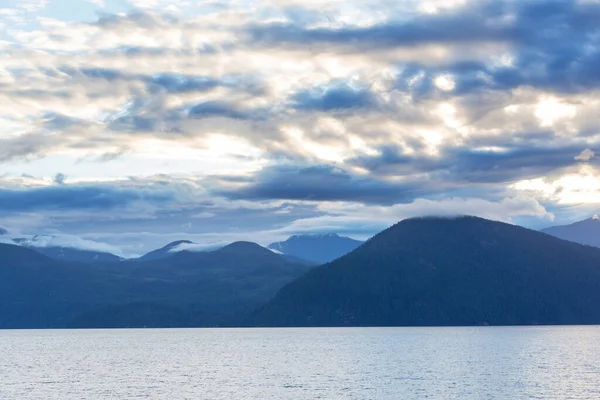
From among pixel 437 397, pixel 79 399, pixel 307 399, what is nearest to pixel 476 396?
pixel 437 397

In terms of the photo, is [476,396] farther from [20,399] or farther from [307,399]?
[20,399]

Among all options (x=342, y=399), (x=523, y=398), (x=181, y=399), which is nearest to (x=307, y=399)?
(x=342, y=399)

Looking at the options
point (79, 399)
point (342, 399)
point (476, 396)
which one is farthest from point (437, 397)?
point (79, 399)

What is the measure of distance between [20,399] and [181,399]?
39400 mm

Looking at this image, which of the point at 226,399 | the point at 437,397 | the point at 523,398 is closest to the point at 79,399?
the point at 226,399

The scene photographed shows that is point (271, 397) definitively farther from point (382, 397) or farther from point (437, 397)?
point (437, 397)

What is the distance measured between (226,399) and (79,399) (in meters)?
35.6

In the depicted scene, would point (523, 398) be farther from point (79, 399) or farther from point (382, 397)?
point (79, 399)

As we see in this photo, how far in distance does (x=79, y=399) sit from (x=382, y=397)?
238 ft

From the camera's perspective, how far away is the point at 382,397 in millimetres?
195625

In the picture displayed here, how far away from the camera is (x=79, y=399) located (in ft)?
652

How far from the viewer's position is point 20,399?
199625 millimetres

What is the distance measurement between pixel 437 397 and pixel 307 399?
30593 millimetres

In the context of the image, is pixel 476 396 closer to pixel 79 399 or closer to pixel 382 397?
pixel 382 397
